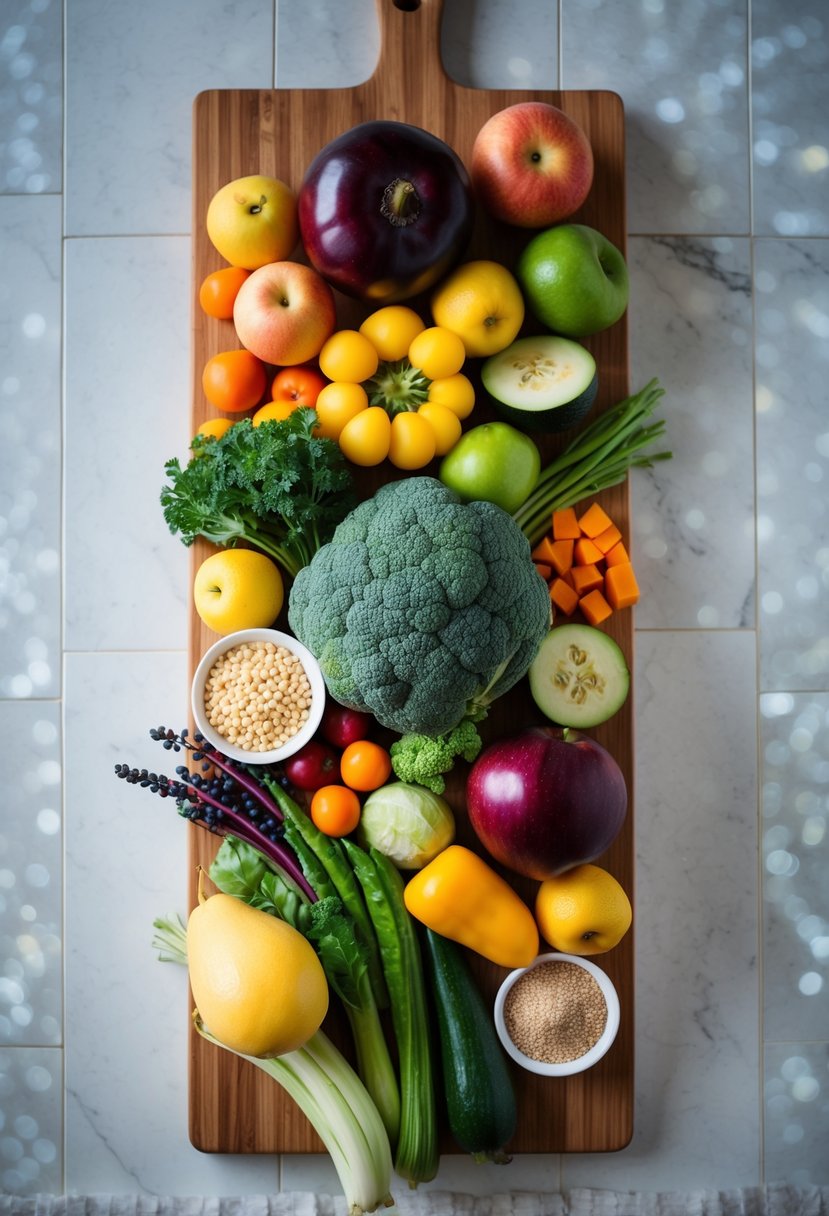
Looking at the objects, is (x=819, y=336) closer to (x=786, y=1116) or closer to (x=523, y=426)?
(x=523, y=426)

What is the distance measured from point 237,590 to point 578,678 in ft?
1.75

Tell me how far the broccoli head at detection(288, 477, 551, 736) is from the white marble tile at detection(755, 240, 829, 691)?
526 millimetres

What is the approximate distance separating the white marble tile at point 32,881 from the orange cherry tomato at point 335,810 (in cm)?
50

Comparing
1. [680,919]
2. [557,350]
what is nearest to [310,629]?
[557,350]

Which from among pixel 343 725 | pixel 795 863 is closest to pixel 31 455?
pixel 343 725

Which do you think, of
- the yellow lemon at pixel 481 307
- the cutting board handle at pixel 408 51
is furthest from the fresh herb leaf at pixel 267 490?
the cutting board handle at pixel 408 51

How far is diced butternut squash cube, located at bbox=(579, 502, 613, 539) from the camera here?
133 cm

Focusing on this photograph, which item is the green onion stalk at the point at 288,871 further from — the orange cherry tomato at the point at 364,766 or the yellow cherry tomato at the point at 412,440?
the yellow cherry tomato at the point at 412,440

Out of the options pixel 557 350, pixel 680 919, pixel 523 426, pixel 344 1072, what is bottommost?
pixel 344 1072

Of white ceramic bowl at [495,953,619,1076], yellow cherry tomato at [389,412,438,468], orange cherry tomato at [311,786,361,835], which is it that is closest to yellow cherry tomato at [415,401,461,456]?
yellow cherry tomato at [389,412,438,468]

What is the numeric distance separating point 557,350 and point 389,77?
1.73 ft

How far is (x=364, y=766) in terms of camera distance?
1246 mm

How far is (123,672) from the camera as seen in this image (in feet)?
4.69

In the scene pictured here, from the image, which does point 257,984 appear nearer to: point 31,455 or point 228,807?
point 228,807
